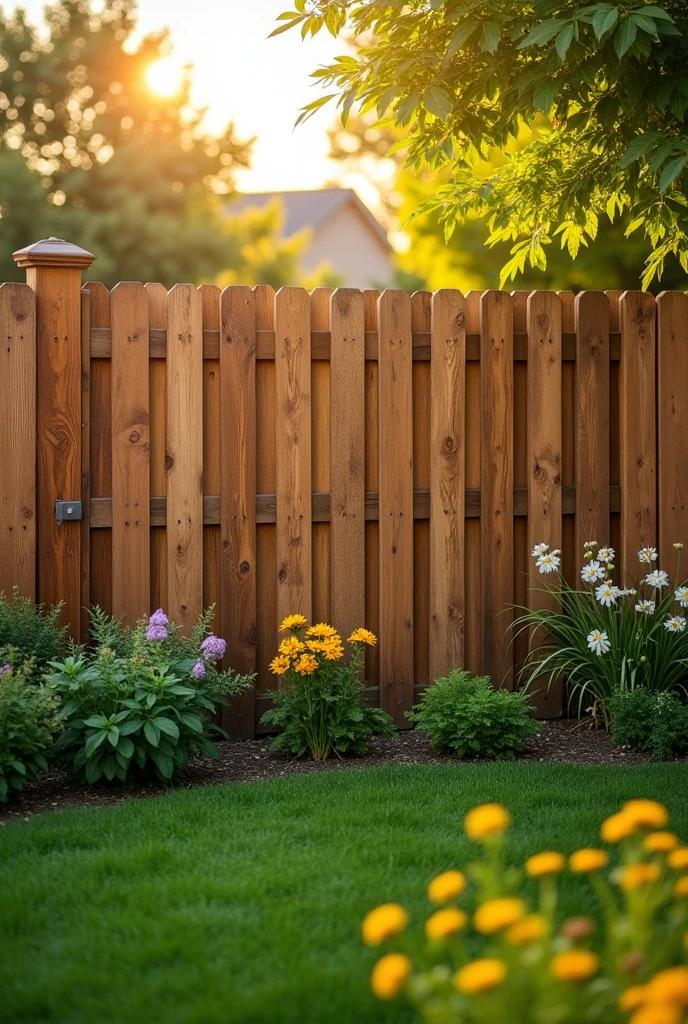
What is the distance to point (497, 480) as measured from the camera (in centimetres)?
540

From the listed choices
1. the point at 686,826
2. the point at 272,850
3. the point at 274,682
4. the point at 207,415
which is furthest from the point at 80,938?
the point at 207,415

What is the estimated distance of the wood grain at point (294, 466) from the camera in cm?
505

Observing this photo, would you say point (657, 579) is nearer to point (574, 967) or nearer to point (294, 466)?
point (294, 466)

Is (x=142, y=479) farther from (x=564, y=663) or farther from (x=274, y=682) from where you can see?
(x=564, y=663)

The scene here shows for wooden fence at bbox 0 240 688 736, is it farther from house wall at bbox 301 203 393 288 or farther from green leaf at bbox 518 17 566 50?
house wall at bbox 301 203 393 288

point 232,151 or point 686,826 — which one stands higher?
Result: point 232,151

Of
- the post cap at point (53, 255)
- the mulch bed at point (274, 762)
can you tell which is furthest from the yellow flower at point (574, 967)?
the post cap at point (53, 255)

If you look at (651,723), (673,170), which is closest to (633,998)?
(651,723)

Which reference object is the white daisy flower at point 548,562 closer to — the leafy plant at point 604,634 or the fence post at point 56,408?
the leafy plant at point 604,634

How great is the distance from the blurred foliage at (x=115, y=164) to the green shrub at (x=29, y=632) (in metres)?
17.0

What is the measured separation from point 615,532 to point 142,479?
8.37 ft

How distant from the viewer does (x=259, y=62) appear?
1672 centimetres

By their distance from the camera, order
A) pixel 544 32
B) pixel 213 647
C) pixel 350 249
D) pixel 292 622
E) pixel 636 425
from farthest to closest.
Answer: pixel 350 249
pixel 636 425
pixel 292 622
pixel 213 647
pixel 544 32

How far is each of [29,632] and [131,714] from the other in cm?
74
